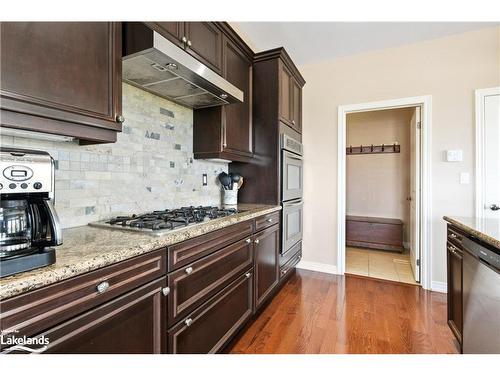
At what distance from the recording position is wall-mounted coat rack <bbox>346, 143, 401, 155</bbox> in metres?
4.12

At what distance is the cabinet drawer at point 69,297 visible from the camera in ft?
2.04


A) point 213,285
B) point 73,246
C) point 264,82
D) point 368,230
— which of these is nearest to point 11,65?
point 73,246

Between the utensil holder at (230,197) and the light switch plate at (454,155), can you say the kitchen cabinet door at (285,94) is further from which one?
the light switch plate at (454,155)

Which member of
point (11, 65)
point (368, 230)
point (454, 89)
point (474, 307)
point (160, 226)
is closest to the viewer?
point (11, 65)

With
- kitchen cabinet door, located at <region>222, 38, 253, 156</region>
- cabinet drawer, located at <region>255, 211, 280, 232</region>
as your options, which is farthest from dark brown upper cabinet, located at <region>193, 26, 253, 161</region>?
cabinet drawer, located at <region>255, 211, 280, 232</region>

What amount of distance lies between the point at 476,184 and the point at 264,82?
2.29 meters

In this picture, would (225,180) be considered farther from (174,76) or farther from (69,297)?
(69,297)

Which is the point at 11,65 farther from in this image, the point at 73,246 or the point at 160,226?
the point at 160,226

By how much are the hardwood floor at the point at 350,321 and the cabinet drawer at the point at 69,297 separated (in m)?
1.07

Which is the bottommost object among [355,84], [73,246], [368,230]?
[368,230]

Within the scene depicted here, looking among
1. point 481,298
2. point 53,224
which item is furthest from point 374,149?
point 53,224

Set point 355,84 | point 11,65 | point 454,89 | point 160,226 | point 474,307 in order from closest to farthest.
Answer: point 11,65, point 160,226, point 474,307, point 454,89, point 355,84

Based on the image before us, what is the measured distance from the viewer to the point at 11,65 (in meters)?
0.82

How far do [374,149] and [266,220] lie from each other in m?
3.16
